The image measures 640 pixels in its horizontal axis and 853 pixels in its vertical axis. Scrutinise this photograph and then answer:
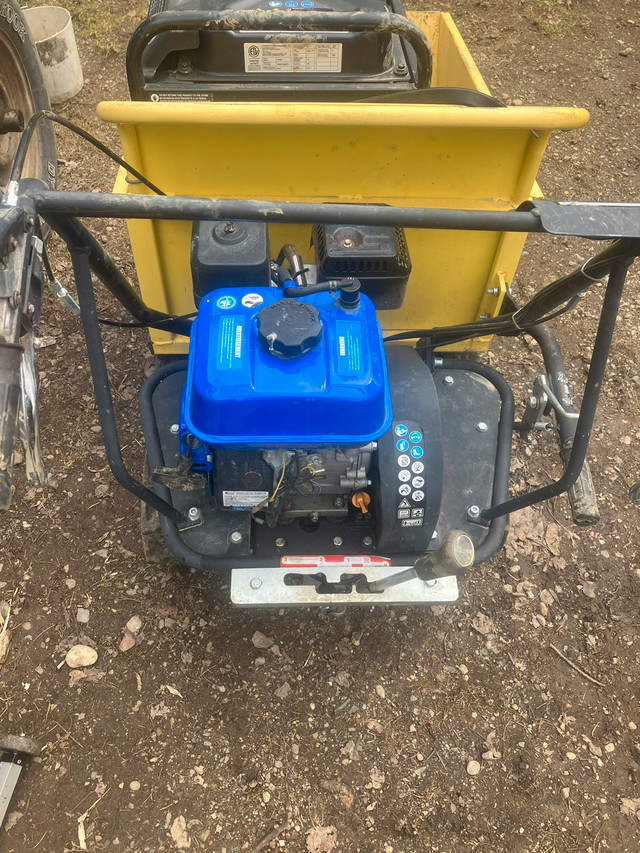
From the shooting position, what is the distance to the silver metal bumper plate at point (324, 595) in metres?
1.68

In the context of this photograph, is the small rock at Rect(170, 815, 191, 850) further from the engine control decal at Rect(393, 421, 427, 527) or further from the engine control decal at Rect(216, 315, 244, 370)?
the engine control decal at Rect(216, 315, 244, 370)

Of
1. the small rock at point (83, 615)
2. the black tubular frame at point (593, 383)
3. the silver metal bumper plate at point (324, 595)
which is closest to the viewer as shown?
the black tubular frame at point (593, 383)

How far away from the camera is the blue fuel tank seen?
1.36 metres

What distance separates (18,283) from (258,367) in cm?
49

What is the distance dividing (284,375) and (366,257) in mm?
461

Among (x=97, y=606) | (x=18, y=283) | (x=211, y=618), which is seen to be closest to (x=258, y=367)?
(x=18, y=283)

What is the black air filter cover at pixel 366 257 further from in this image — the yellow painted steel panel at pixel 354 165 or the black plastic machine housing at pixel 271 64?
the black plastic machine housing at pixel 271 64

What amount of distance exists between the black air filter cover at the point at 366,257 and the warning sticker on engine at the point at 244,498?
582mm

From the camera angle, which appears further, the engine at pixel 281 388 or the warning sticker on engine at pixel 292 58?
the warning sticker on engine at pixel 292 58

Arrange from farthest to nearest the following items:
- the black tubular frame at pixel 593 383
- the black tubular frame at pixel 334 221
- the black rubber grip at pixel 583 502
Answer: the black rubber grip at pixel 583 502 < the black tubular frame at pixel 593 383 < the black tubular frame at pixel 334 221

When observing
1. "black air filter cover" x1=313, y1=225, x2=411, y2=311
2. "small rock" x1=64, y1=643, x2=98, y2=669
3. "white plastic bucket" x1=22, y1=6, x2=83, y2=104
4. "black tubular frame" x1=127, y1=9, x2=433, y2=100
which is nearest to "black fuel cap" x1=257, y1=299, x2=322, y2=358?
"black air filter cover" x1=313, y1=225, x2=411, y2=311

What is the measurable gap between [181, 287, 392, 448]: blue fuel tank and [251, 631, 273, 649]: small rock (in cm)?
74

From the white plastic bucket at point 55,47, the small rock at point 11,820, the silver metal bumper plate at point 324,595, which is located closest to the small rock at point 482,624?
the silver metal bumper plate at point 324,595

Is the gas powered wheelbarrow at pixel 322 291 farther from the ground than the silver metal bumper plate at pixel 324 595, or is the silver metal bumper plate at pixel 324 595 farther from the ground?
the gas powered wheelbarrow at pixel 322 291
